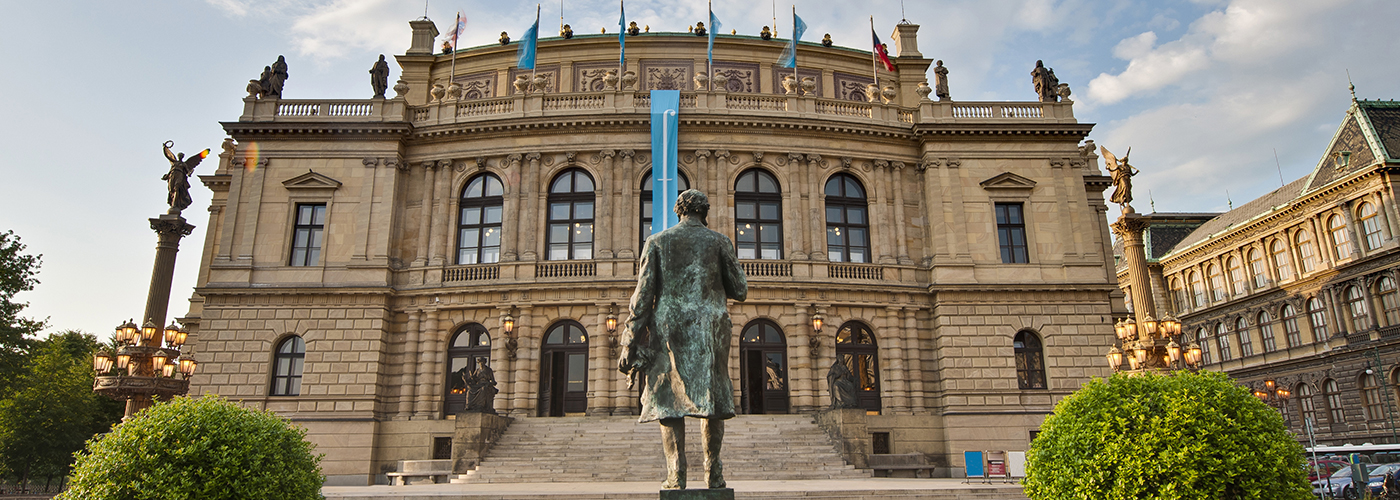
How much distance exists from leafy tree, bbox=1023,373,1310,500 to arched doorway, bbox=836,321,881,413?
1629 centimetres

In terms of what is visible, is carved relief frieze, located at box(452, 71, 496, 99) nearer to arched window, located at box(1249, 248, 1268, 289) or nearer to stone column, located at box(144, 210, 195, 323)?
stone column, located at box(144, 210, 195, 323)

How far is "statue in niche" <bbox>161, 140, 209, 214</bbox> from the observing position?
2739cm

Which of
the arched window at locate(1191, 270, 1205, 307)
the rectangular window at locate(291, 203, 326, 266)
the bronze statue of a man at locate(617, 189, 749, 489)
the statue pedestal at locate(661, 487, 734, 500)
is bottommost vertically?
the statue pedestal at locate(661, 487, 734, 500)

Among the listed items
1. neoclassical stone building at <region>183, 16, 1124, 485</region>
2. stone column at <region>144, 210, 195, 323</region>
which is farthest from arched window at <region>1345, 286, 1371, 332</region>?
stone column at <region>144, 210, 195, 323</region>

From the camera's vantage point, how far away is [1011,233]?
27000mm

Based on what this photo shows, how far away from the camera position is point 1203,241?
51.1 m

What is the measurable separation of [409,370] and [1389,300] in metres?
44.4

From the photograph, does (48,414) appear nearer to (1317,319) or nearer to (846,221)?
(846,221)

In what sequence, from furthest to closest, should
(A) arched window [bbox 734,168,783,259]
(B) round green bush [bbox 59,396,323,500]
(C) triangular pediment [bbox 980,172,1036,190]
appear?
(C) triangular pediment [bbox 980,172,1036,190]
(A) arched window [bbox 734,168,783,259]
(B) round green bush [bbox 59,396,323,500]

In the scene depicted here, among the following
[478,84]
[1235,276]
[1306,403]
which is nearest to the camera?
[478,84]

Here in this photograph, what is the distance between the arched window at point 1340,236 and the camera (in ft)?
130

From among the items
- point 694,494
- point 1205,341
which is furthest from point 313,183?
point 1205,341

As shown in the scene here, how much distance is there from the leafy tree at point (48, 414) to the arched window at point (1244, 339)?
2467 inches

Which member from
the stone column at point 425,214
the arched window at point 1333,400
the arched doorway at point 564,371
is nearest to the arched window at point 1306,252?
the arched window at point 1333,400
